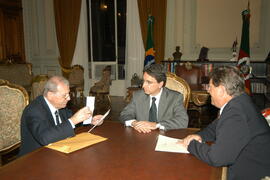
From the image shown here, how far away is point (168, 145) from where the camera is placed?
1668 mm

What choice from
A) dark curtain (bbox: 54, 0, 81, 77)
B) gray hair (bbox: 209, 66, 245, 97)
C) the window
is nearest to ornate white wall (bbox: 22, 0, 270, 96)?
the window

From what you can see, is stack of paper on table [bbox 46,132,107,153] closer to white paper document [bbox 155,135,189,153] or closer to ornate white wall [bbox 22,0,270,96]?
white paper document [bbox 155,135,189,153]

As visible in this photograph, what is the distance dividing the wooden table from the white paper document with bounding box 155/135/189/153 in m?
0.05

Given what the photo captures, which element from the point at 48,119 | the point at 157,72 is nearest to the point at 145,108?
the point at 157,72

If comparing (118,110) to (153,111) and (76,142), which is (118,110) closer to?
(153,111)

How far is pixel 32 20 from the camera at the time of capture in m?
8.69

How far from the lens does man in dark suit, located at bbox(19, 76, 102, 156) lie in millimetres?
1717

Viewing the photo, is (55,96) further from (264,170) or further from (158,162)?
(264,170)

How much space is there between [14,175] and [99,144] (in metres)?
0.56

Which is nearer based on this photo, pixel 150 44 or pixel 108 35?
pixel 150 44

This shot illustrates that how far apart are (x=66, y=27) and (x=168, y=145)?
7.43m

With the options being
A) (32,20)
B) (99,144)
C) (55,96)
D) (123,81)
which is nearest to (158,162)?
(99,144)

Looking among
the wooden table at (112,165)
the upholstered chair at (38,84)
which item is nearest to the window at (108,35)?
the upholstered chair at (38,84)

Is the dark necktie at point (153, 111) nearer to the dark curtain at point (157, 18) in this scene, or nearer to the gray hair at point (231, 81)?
the gray hair at point (231, 81)
